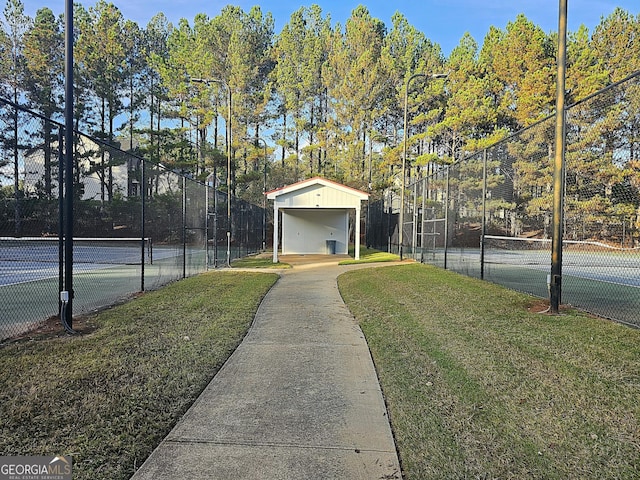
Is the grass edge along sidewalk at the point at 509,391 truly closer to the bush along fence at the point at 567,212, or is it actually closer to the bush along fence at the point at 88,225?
the bush along fence at the point at 567,212

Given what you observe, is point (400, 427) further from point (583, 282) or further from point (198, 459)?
point (583, 282)

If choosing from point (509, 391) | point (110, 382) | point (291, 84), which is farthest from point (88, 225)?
point (291, 84)

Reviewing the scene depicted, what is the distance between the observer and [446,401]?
373 cm

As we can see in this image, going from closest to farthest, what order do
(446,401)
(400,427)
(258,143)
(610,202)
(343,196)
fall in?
1. (400,427)
2. (446,401)
3. (610,202)
4. (343,196)
5. (258,143)

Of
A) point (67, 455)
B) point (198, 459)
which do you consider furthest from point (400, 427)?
point (67, 455)

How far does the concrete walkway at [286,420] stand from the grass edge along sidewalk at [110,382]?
0.20 meters

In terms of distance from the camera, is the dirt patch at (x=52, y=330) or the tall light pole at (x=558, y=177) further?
the tall light pole at (x=558, y=177)

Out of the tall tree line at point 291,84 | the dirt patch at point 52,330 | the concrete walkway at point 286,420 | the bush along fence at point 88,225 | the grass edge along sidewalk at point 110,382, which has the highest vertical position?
the tall tree line at point 291,84

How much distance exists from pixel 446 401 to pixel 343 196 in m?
16.4

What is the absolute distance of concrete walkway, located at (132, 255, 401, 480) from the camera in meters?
2.76

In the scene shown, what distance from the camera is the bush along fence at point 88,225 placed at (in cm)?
555

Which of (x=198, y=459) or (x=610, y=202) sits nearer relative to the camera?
(x=198, y=459)

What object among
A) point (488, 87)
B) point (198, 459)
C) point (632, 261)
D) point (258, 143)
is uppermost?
point (488, 87)

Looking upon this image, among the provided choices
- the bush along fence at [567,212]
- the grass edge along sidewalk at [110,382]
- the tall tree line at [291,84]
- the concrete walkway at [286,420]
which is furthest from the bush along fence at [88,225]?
the tall tree line at [291,84]
